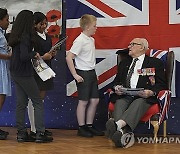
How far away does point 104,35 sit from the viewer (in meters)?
5.00

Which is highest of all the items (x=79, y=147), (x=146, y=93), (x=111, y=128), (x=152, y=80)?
(x=152, y=80)

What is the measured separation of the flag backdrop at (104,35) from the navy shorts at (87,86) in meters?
0.29

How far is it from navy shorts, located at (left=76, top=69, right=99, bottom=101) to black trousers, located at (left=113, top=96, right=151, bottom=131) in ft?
1.48

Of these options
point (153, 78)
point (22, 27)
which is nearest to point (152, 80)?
point (153, 78)

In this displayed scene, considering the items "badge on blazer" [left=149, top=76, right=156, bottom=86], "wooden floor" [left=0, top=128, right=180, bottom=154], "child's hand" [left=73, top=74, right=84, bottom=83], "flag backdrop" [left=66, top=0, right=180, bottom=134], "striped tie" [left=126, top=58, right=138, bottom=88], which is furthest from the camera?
"flag backdrop" [left=66, top=0, right=180, bottom=134]

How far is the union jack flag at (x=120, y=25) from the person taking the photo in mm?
4785

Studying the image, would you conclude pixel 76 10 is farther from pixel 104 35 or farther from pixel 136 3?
pixel 136 3

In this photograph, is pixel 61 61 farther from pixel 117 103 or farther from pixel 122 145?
pixel 122 145

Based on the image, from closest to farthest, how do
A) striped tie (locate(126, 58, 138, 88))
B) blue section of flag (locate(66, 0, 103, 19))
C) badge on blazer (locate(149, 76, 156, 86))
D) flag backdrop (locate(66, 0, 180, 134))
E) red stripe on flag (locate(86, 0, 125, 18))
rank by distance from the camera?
badge on blazer (locate(149, 76, 156, 86)) < striped tie (locate(126, 58, 138, 88)) < flag backdrop (locate(66, 0, 180, 134)) < red stripe on flag (locate(86, 0, 125, 18)) < blue section of flag (locate(66, 0, 103, 19))

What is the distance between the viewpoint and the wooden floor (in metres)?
3.87

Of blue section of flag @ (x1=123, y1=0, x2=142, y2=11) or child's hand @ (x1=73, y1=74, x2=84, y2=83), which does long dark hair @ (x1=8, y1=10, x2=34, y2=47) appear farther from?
blue section of flag @ (x1=123, y1=0, x2=142, y2=11)

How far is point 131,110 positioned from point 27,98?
3.21ft

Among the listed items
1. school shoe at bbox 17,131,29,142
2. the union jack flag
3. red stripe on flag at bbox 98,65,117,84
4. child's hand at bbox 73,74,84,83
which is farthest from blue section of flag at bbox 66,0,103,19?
school shoe at bbox 17,131,29,142

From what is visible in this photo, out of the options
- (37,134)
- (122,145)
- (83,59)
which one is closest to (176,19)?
(83,59)
